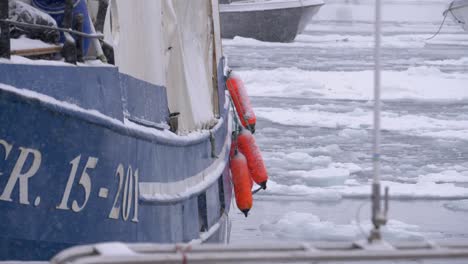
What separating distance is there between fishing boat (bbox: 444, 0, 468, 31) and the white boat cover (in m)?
17.3

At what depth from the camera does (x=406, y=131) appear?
16609mm

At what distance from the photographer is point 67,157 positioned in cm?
393

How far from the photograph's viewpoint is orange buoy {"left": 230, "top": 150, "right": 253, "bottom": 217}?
828cm

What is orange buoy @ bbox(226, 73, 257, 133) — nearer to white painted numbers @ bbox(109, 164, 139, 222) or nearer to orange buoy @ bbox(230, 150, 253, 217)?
orange buoy @ bbox(230, 150, 253, 217)

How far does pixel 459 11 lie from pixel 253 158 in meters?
17.6

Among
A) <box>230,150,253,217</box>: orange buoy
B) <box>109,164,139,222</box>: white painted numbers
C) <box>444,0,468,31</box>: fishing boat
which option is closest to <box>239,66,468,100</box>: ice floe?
<box>444,0,468,31</box>: fishing boat

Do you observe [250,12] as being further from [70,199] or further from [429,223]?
[70,199]

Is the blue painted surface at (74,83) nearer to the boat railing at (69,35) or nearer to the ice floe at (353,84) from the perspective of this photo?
the boat railing at (69,35)

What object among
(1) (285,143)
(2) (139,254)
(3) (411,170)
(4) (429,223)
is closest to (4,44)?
(2) (139,254)

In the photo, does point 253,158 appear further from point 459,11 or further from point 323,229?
point 459,11

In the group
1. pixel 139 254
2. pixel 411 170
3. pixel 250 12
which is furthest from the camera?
pixel 250 12

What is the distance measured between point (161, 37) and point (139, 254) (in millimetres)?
3378

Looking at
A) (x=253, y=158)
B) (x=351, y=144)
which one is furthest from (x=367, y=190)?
(x=351, y=144)

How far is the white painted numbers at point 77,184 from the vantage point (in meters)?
3.66
